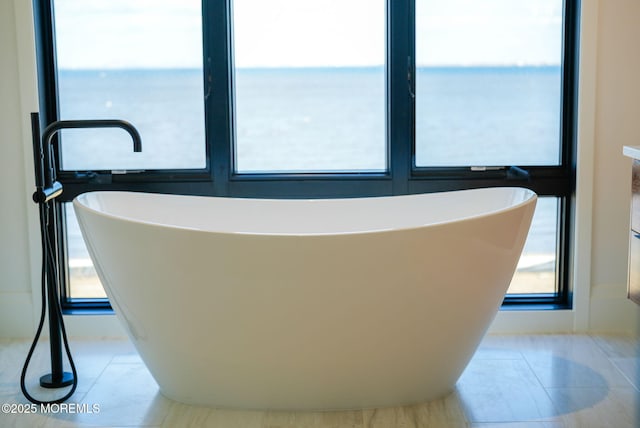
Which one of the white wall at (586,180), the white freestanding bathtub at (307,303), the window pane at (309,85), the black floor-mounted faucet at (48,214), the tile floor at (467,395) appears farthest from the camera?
→ the window pane at (309,85)

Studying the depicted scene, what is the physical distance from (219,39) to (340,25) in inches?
19.7

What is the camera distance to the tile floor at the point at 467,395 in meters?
2.61

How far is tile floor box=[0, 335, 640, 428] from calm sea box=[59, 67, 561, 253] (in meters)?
0.80

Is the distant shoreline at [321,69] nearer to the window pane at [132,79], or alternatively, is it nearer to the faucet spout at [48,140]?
the window pane at [132,79]

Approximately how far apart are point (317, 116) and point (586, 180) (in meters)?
1.14

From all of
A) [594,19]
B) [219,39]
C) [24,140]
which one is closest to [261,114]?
[219,39]

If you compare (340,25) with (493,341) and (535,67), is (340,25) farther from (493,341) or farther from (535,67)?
(493,341)

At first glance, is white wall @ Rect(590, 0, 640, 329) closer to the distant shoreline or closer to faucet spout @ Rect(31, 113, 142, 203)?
the distant shoreline

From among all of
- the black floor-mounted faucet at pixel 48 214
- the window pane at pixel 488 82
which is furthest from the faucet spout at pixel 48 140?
the window pane at pixel 488 82

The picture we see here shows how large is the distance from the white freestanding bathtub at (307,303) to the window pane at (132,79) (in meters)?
0.80

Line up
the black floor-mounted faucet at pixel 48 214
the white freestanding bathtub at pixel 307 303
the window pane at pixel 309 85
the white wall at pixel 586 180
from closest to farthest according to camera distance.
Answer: the white freestanding bathtub at pixel 307 303, the black floor-mounted faucet at pixel 48 214, the white wall at pixel 586 180, the window pane at pixel 309 85

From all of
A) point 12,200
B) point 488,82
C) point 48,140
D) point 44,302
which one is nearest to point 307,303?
point 44,302

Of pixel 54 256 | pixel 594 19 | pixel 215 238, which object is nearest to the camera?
pixel 215 238

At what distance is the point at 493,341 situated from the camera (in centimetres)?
334
